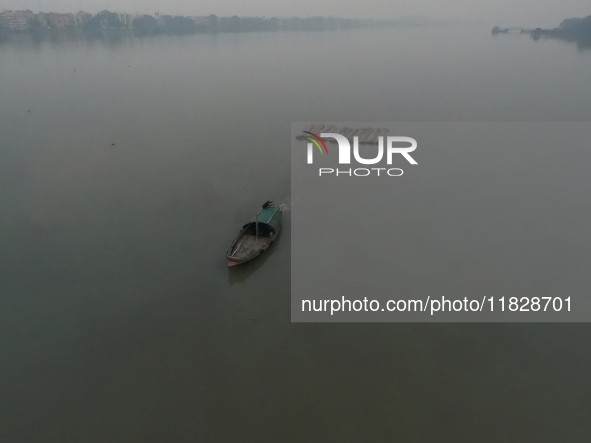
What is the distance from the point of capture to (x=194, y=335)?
11633 mm

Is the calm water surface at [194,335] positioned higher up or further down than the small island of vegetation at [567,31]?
further down

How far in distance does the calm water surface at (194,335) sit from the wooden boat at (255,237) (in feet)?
1.43

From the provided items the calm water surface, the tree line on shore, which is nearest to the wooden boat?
the calm water surface

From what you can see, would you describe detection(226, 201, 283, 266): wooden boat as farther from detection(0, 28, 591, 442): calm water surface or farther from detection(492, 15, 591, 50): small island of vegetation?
detection(492, 15, 591, 50): small island of vegetation

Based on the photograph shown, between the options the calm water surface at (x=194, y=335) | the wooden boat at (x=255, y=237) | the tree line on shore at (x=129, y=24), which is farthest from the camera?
the tree line on shore at (x=129, y=24)

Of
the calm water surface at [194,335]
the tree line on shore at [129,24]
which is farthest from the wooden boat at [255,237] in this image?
the tree line on shore at [129,24]

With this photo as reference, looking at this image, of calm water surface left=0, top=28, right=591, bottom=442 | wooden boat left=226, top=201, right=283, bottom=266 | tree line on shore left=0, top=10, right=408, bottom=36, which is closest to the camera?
calm water surface left=0, top=28, right=591, bottom=442

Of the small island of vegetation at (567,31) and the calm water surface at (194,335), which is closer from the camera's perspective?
the calm water surface at (194,335)

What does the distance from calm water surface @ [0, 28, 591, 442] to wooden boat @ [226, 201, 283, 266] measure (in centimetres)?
44

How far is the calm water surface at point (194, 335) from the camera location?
9.62 m

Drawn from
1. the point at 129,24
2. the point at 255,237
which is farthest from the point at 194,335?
the point at 129,24

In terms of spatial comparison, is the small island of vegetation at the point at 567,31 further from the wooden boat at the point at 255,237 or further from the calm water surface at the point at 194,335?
the wooden boat at the point at 255,237

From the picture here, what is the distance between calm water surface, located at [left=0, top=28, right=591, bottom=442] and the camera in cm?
962

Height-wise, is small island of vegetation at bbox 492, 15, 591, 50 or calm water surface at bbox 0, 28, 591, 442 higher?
small island of vegetation at bbox 492, 15, 591, 50
